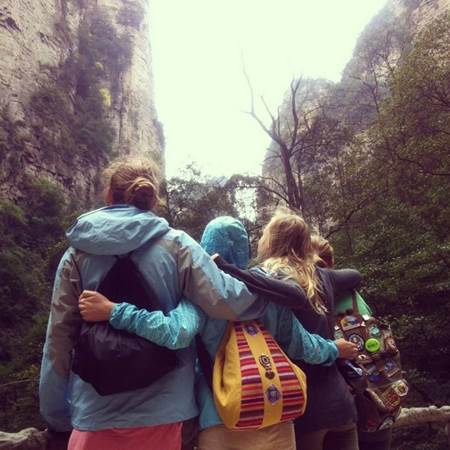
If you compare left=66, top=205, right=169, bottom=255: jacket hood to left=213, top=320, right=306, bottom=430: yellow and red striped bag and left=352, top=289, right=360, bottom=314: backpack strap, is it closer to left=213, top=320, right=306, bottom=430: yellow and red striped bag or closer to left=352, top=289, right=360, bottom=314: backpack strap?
left=213, top=320, right=306, bottom=430: yellow and red striped bag

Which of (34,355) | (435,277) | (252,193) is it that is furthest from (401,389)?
(252,193)

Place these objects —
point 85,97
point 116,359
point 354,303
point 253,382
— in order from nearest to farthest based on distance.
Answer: point 116,359 → point 253,382 → point 354,303 → point 85,97

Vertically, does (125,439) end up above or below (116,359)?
below

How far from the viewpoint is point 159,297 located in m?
1.52

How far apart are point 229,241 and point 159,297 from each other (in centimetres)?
43

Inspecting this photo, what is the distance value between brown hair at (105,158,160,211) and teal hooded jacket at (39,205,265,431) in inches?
4.4

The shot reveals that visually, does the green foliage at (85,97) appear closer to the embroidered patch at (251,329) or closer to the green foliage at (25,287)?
the green foliage at (25,287)

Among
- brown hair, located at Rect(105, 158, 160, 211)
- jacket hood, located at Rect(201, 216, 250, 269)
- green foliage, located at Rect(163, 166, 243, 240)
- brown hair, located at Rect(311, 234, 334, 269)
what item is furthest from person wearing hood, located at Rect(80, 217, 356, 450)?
green foliage, located at Rect(163, 166, 243, 240)

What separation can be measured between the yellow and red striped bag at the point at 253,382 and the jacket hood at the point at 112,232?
1.51 feet

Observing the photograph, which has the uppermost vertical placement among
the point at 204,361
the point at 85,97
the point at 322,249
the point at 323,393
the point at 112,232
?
the point at 85,97

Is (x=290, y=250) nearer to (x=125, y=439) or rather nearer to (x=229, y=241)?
(x=229, y=241)

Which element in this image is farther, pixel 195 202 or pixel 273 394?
pixel 195 202

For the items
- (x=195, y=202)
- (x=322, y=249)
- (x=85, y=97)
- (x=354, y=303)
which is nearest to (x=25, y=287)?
(x=195, y=202)

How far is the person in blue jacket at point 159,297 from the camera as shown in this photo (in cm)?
140
